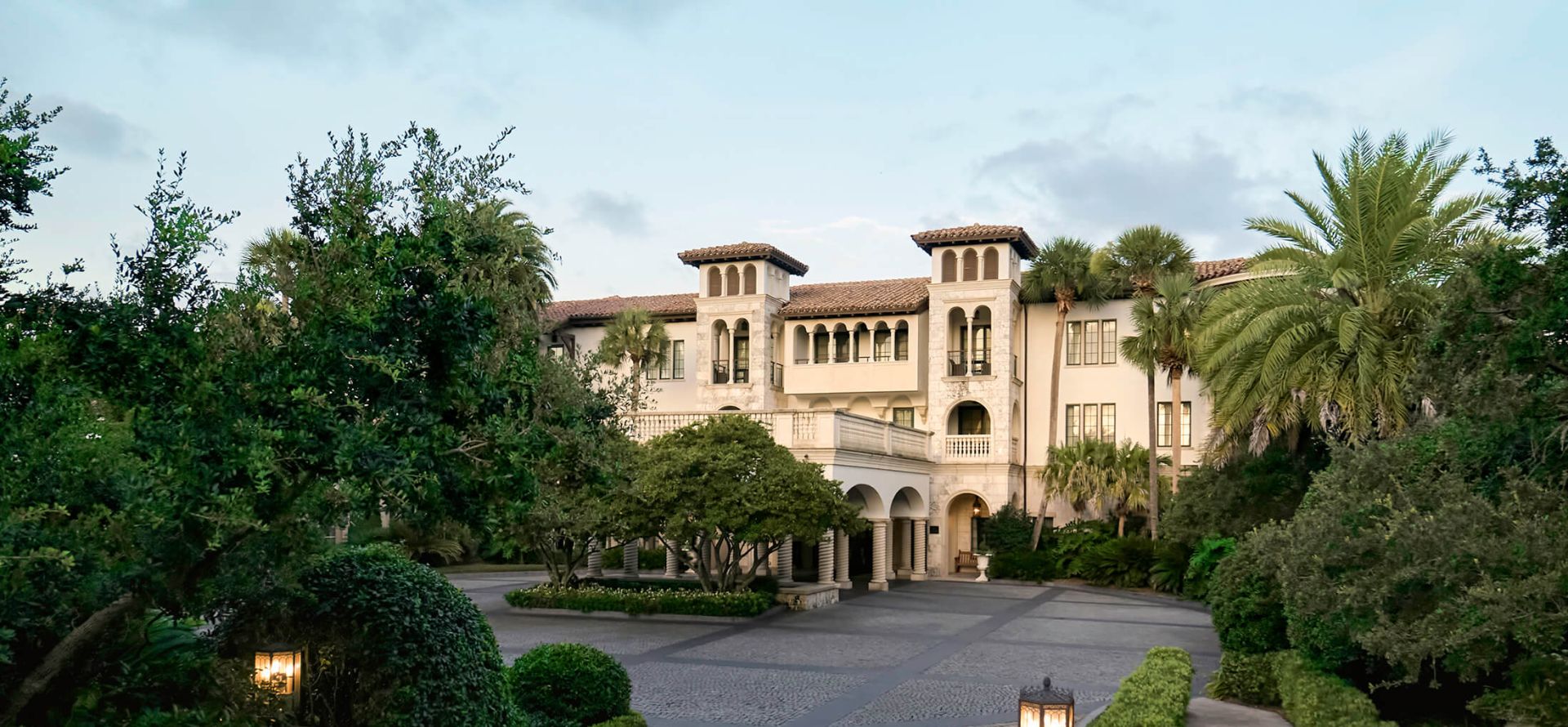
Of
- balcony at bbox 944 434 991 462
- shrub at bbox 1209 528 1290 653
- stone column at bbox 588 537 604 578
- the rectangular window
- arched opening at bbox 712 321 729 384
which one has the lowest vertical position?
stone column at bbox 588 537 604 578

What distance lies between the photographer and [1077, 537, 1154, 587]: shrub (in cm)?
3669

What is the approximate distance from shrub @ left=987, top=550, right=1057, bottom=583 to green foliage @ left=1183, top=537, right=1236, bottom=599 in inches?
256

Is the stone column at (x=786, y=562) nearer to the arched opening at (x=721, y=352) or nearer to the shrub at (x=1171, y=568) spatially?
the shrub at (x=1171, y=568)

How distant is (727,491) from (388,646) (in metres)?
16.3

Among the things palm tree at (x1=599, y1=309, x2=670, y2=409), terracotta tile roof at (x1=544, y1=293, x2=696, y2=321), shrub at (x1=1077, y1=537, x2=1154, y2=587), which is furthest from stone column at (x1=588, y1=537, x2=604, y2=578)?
shrub at (x1=1077, y1=537, x2=1154, y2=587)

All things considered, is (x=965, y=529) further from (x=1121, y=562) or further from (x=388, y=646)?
(x=388, y=646)

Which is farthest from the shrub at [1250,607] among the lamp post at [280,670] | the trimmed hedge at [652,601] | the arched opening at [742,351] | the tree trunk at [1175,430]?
the arched opening at [742,351]

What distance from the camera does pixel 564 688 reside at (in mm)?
12625

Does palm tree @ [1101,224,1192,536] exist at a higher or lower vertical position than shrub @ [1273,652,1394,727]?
higher

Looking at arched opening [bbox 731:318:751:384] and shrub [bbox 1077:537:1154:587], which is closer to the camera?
shrub [bbox 1077:537:1154:587]

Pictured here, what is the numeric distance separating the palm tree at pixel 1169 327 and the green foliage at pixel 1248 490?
9.82ft

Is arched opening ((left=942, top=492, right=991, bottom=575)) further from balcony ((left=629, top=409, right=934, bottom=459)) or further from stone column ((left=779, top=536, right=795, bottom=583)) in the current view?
stone column ((left=779, top=536, right=795, bottom=583))

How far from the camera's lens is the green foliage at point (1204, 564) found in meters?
29.6

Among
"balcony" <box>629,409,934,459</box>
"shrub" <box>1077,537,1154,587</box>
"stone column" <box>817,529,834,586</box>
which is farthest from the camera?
"shrub" <box>1077,537,1154,587</box>
